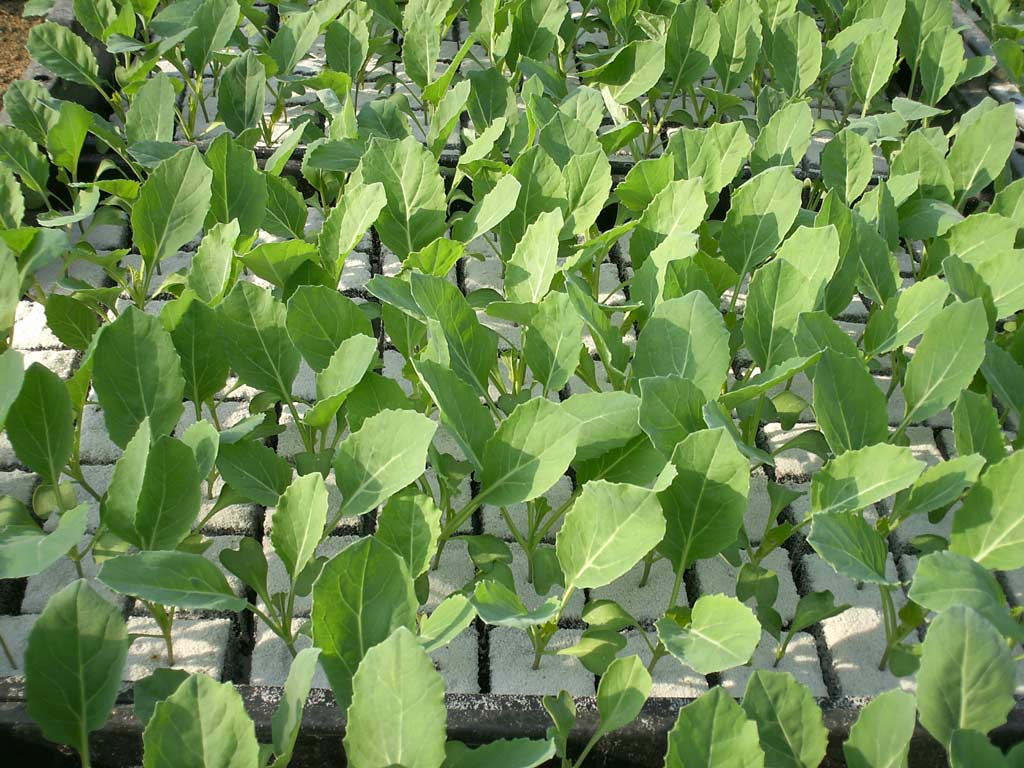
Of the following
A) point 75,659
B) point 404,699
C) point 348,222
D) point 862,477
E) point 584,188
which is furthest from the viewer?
point 584,188

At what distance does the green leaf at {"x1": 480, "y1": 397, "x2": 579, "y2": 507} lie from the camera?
1205 millimetres

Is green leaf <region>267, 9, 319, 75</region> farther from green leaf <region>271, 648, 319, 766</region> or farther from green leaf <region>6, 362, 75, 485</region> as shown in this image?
green leaf <region>271, 648, 319, 766</region>

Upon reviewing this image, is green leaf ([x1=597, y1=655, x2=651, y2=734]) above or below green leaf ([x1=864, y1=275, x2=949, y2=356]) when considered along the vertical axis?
below

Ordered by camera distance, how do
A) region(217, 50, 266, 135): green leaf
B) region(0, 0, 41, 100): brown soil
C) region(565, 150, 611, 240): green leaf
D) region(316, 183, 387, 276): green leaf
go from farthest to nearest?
region(0, 0, 41, 100): brown soil → region(217, 50, 266, 135): green leaf → region(565, 150, 611, 240): green leaf → region(316, 183, 387, 276): green leaf

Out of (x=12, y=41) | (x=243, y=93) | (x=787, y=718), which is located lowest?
(x=12, y=41)

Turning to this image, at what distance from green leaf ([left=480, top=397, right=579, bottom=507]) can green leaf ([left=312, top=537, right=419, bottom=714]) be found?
0.20 metres

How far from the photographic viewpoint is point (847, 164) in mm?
1834

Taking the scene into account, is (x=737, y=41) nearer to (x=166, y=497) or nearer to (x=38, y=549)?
(x=166, y=497)

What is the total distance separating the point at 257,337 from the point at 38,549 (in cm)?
41

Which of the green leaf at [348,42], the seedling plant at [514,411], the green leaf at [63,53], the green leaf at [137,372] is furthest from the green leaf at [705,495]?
the green leaf at [63,53]

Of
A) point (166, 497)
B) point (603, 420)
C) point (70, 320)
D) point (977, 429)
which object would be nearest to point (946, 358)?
point (977, 429)

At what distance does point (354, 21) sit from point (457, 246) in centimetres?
93

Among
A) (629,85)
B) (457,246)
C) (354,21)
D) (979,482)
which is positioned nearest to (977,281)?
(979,482)

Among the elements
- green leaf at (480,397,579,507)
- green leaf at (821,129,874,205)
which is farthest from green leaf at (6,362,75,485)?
Answer: green leaf at (821,129,874,205)
